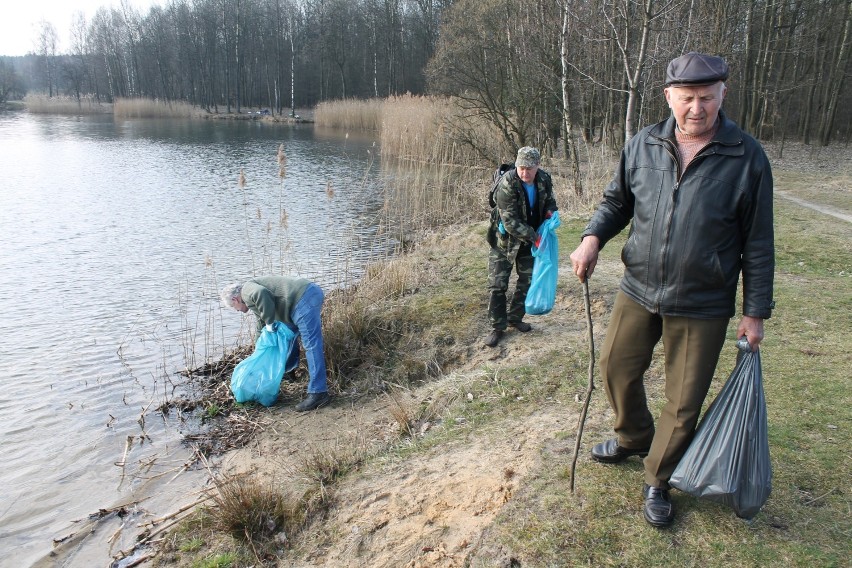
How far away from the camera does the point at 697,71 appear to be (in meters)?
2.42

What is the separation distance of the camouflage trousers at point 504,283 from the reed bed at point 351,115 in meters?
26.7

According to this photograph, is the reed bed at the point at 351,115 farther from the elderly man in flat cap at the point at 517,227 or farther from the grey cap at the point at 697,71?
the grey cap at the point at 697,71

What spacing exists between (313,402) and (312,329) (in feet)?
2.37

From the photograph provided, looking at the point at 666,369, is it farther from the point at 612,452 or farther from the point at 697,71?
the point at 697,71

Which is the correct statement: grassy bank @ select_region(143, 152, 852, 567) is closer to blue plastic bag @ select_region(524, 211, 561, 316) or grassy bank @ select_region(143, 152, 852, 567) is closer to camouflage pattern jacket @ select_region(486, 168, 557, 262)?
blue plastic bag @ select_region(524, 211, 561, 316)

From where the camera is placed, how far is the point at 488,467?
368cm

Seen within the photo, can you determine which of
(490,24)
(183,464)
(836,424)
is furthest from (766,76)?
(183,464)

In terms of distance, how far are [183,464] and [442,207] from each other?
9.68 metres

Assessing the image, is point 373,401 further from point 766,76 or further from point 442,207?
point 766,76

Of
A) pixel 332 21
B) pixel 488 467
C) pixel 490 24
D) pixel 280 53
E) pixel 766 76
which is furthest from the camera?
pixel 280 53

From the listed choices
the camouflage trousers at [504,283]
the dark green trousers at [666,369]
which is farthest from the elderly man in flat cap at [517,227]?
the dark green trousers at [666,369]

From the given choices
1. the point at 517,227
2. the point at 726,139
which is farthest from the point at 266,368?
the point at 726,139

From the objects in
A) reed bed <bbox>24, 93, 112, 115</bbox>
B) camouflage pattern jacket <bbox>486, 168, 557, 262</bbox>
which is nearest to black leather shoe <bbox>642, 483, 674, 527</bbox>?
camouflage pattern jacket <bbox>486, 168, 557, 262</bbox>

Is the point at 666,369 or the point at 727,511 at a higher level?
the point at 666,369
